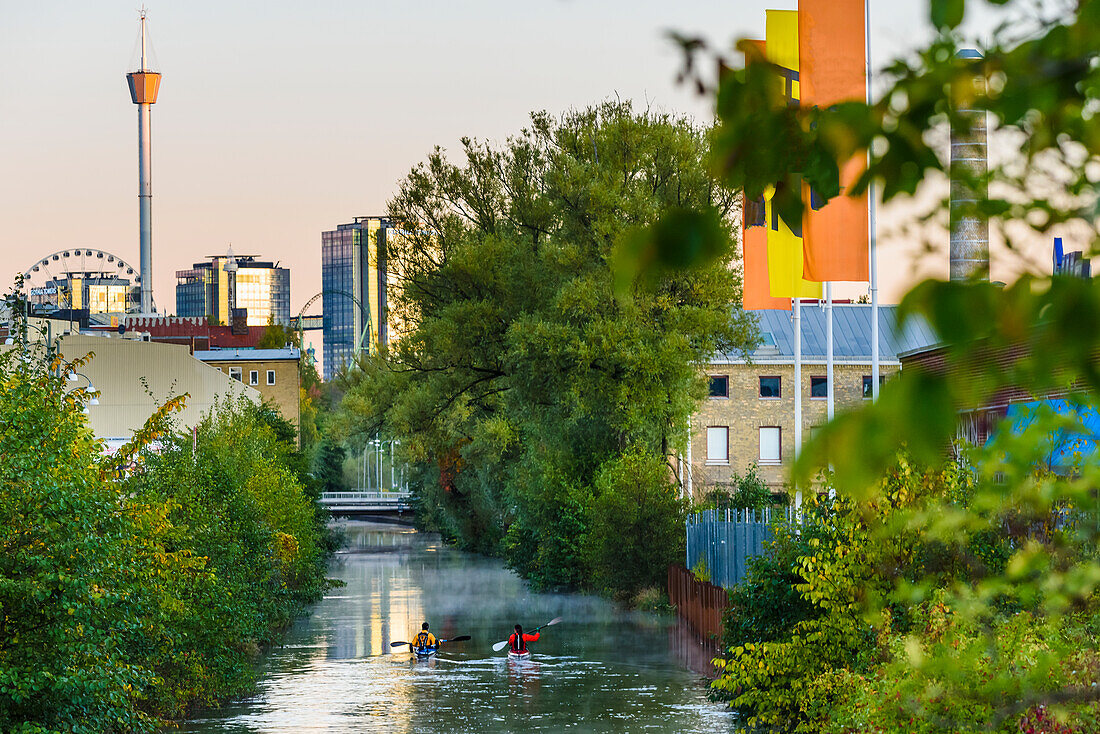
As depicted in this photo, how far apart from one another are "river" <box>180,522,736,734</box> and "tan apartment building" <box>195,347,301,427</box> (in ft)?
189

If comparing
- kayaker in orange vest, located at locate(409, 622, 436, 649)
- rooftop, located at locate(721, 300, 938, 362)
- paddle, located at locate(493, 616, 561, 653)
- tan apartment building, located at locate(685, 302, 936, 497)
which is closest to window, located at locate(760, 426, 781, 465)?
tan apartment building, located at locate(685, 302, 936, 497)

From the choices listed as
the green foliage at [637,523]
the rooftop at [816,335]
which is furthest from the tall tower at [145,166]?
the green foliage at [637,523]

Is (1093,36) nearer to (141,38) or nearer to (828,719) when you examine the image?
(828,719)

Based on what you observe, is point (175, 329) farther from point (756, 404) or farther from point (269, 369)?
point (756, 404)

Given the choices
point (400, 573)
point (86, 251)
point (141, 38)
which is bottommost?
point (400, 573)

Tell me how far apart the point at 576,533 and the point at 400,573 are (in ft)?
55.5

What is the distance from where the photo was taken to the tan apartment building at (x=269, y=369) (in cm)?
10806

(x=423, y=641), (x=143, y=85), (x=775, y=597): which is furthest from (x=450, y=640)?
(x=143, y=85)

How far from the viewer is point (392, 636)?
1527 inches

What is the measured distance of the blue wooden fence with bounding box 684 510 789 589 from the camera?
30.0 meters

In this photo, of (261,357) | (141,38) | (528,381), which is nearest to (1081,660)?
(528,381)

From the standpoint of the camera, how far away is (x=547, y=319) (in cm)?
4725

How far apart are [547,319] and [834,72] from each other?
20.4 meters

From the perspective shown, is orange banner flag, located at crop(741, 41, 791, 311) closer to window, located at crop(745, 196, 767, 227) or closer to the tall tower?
window, located at crop(745, 196, 767, 227)
